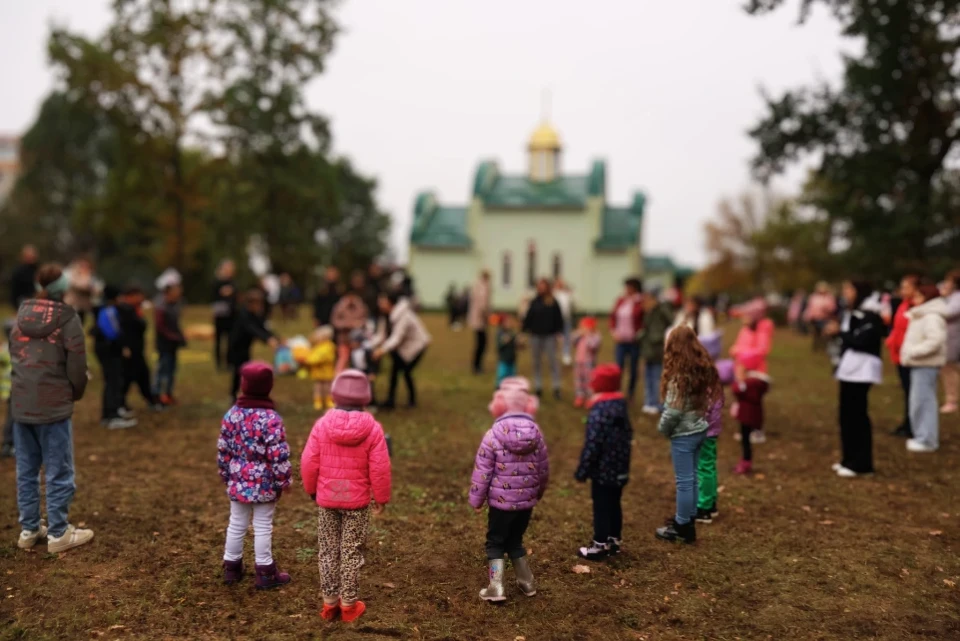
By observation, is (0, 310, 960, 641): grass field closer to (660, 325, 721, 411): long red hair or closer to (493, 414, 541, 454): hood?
(493, 414, 541, 454): hood

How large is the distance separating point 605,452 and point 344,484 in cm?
198

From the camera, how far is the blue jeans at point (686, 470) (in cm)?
606

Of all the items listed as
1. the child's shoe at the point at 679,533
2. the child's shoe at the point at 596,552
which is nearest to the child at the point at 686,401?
the child's shoe at the point at 679,533

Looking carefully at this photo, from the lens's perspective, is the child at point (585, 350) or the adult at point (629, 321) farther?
the adult at point (629, 321)

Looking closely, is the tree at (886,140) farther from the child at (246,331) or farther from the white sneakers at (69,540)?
the white sneakers at (69,540)

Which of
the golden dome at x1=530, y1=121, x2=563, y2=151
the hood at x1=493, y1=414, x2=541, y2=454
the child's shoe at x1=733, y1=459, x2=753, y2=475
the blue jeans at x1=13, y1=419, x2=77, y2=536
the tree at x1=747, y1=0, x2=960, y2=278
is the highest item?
the golden dome at x1=530, y1=121, x2=563, y2=151

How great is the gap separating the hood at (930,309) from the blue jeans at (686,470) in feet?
14.2

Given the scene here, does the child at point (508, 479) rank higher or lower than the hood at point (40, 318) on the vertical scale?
lower

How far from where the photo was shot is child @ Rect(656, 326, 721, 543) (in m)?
5.97

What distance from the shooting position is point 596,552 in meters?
5.82

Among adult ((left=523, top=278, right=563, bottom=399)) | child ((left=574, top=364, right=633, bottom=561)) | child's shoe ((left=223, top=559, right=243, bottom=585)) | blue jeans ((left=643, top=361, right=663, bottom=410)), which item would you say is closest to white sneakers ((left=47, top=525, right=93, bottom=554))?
child's shoe ((left=223, top=559, right=243, bottom=585))

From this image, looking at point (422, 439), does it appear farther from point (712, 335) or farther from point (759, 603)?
point (759, 603)

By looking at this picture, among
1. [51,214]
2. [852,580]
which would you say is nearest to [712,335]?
[852,580]

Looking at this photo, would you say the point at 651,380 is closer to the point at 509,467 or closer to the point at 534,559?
the point at 534,559
